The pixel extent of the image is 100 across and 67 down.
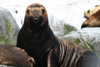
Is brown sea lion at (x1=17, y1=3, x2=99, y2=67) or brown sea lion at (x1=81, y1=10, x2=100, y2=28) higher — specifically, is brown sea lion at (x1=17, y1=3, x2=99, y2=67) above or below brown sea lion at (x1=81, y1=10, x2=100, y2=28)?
above

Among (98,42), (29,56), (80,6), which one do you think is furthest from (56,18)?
(29,56)

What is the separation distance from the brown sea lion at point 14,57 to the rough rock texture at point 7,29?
2645 mm

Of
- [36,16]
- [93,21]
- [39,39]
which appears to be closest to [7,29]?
[39,39]

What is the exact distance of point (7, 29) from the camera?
8688 millimetres

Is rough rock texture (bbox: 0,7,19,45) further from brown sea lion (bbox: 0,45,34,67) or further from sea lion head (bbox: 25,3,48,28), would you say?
brown sea lion (bbox: 0,45,34,67)

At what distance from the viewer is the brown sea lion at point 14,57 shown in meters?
5.27

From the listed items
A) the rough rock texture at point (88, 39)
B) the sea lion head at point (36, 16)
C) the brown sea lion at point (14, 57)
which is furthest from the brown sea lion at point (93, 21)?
the brown sea lion at point (14, 57)

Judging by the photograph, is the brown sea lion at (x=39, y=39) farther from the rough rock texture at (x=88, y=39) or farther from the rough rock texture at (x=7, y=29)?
the rough rock texture at (x=88, y=39)

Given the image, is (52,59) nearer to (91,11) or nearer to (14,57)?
(14,57)

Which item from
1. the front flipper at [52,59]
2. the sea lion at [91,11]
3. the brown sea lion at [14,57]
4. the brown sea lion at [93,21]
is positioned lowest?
the brown sea lion at [93,21]

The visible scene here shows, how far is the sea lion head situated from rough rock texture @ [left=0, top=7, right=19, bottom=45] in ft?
8.15

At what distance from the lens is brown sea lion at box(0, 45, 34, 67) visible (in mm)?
5266

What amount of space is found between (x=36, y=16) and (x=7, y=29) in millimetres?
2977

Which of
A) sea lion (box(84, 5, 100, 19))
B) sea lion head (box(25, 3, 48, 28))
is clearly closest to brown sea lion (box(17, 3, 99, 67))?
sea lion head (box(25, 3, 48, 28))
